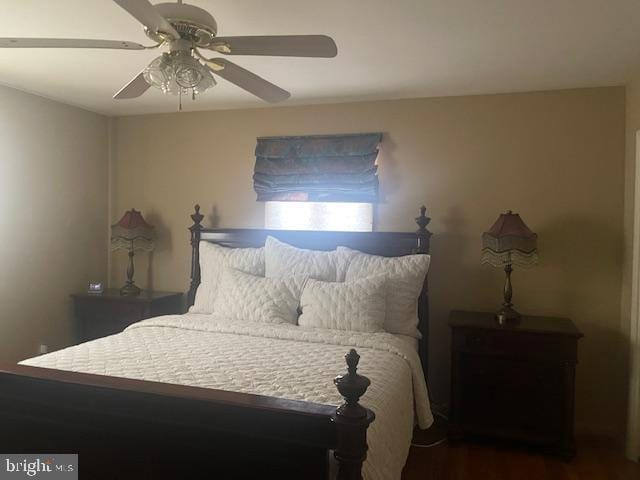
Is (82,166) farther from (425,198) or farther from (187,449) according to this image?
(187,449)

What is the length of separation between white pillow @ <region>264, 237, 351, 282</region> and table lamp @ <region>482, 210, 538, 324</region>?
88cm

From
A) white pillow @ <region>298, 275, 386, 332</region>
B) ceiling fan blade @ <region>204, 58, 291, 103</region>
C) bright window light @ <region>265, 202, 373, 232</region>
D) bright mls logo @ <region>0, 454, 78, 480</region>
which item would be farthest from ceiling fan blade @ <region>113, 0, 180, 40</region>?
bright window light @ <region>265, 202, 373, 232</region>

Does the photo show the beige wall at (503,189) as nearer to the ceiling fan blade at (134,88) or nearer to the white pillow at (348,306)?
the white pillow at (348,306)

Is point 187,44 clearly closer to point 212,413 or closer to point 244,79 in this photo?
point 244,79

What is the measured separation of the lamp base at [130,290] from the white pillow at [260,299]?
41.0 inches

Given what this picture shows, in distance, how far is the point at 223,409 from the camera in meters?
1.33

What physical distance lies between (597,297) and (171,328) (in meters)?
2.64

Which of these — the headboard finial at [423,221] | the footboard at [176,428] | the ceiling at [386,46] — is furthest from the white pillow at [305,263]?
the footboard at [176,428]

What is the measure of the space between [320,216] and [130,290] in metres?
1.60

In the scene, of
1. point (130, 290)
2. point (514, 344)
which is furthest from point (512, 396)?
point (130, 290)

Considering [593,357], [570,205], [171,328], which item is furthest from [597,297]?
[171,328]

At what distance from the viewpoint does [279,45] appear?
68.6 inches

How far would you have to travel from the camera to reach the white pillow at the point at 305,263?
10.0 feet

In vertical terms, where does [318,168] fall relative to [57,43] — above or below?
below
